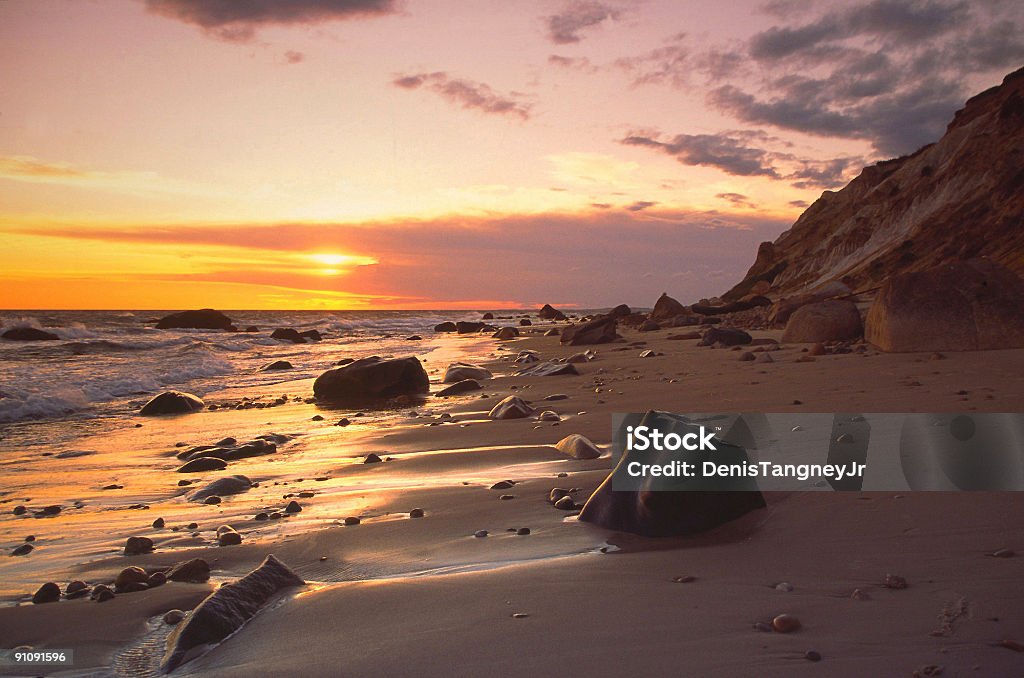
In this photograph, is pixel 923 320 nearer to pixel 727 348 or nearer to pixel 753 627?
pixel 727 348

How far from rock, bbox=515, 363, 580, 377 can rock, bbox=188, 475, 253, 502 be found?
6.72 meters

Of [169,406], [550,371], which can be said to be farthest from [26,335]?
[550,371]

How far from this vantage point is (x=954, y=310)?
27.7 ft

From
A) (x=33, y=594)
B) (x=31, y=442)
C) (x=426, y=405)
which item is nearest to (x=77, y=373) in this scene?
(x=31, y=442)

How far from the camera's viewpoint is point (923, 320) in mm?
8531

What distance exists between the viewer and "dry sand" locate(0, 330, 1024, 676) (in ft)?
6.30

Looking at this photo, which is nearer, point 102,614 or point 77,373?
point 102,614

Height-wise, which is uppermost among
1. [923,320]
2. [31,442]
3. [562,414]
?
[923,320]

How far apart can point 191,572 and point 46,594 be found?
534 mm

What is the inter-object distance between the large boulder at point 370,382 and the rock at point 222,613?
7466mm

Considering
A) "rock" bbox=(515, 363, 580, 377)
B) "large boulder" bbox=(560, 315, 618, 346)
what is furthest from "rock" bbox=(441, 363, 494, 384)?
"large boulder" bbox=(560, 315, 618, 346)

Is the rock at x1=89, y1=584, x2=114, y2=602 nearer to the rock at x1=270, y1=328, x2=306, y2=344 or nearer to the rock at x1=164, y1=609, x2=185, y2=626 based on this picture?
the rock at x1=164, y1=609, x2=185, y2=626

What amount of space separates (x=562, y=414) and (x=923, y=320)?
194 inches

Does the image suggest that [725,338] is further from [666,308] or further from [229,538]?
[666,308]
